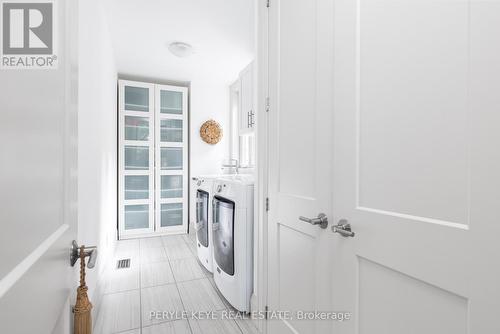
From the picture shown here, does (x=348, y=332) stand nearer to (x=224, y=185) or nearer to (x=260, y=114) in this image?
(x=260, y=114)

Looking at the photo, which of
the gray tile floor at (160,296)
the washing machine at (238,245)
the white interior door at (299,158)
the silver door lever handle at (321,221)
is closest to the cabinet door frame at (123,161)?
the gray tile floor at (160,296)

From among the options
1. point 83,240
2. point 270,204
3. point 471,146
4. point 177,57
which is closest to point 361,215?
point 471,146

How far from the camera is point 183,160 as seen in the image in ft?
14.1

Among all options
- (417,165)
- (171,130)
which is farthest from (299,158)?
(171,130)

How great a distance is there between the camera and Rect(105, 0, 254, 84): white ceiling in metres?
2.40

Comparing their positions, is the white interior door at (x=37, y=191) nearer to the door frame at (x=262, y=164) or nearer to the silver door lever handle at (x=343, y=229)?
the silver door lever handle at (x=343, y=229)

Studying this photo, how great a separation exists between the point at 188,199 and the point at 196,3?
294 cm

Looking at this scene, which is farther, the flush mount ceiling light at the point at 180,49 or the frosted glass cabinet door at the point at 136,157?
the frosted glass cabinet door at the point at 136,157

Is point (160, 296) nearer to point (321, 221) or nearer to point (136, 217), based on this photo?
point (321, 221)

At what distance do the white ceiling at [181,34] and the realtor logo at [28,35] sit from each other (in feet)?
6.99

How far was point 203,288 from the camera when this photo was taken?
2.36 meters

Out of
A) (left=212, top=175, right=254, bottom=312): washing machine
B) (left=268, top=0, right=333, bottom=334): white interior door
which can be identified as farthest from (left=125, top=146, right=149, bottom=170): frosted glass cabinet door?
(left=268, top=0, right=333, bottom=334): white interior door

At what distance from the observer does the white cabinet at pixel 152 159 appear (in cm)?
392

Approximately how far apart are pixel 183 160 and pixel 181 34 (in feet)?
6.71
